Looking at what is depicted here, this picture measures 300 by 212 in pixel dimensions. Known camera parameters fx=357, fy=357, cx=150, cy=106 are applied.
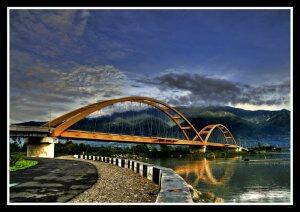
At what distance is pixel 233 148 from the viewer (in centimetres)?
7088

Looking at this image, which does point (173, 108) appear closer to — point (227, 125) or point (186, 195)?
point (227, 125)

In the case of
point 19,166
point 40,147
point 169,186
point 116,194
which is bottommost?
point 40,147

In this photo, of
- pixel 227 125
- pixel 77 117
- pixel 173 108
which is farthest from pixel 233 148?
pixel 77 117

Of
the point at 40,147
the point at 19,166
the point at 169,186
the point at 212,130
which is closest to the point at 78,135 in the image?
the point at 40,147

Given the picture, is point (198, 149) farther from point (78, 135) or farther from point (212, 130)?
point (78, 135)

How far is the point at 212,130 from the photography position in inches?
2633

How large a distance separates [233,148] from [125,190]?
6398 centimetres

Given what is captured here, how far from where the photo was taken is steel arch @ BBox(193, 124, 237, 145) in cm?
6571

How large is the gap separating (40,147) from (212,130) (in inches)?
1545

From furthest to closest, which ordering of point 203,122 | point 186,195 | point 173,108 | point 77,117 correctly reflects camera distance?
point 203,122, point 173,108, point 77,117, point 186,195

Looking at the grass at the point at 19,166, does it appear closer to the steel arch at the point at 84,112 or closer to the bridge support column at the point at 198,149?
the steel arch at the point at 84,112
